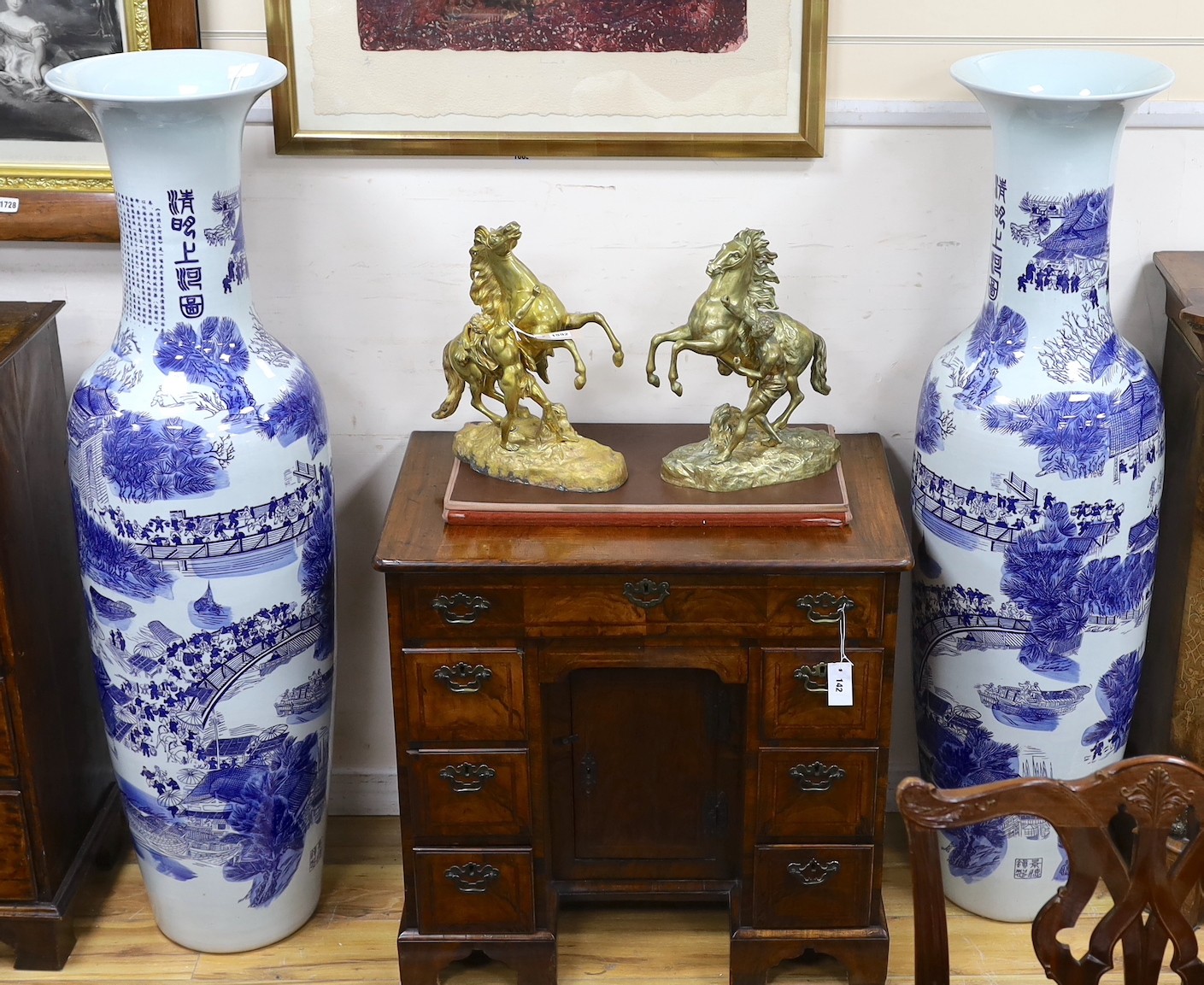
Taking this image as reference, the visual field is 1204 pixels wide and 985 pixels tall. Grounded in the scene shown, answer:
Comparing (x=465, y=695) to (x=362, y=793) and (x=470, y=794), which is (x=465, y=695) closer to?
(x=470, y=794)

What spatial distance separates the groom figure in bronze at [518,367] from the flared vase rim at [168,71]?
1.45 feet

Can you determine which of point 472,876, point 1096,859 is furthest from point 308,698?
point 1096,859

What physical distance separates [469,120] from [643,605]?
0.88m

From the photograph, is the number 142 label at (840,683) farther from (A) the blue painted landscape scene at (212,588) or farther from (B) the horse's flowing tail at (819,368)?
(A) the blue painted landscape scene at (212,588)

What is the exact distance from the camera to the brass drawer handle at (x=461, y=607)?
2328 millimetres

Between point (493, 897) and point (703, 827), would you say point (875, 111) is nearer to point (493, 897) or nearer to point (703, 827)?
point (703, 827)

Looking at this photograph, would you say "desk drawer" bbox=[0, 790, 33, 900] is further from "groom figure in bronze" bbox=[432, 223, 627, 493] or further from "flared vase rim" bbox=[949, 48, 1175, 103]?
"flared vase rim" bbox=[949, 48, 1175, 103]

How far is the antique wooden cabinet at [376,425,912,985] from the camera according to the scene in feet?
7.60

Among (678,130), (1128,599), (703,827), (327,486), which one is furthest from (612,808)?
(678,130)

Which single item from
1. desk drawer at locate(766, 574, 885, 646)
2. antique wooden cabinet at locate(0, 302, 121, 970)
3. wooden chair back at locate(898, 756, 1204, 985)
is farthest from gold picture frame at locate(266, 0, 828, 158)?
wooden chair back at locate(898, 756, 1204, 985)

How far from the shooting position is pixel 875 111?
253 centimetres

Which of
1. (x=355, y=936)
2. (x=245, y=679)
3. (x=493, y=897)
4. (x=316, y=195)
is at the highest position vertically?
(x=316, y=195)

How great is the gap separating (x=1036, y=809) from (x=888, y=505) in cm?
87

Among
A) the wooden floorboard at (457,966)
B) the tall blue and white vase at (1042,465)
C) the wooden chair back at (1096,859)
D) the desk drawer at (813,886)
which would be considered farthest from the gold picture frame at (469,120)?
the wooden floorboard at (457,966)
